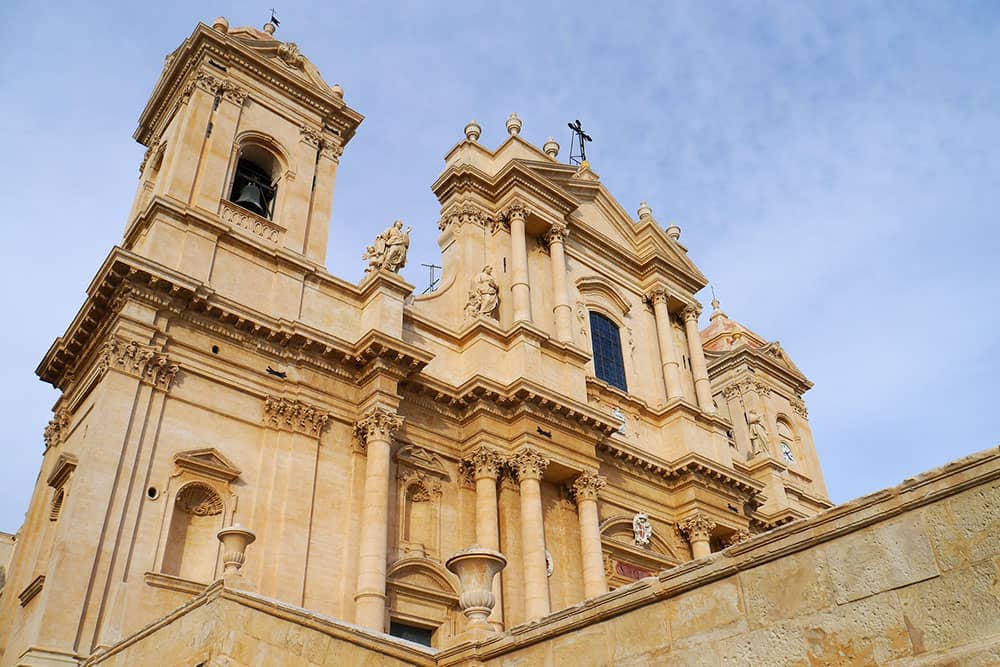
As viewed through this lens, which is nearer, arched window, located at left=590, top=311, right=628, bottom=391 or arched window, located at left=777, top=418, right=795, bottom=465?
arched window, located at left=590, top=311, right=628, bottom=391

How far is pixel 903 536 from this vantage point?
538 cm

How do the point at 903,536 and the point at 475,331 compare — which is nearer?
the point at 903,536

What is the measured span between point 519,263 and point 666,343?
5984 mm

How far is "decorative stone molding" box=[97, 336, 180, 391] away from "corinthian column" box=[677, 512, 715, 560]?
13.0 metres

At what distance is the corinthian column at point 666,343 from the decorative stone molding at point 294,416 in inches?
442

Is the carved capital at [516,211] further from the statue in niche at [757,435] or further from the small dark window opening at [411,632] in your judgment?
the statue in niche at [757,435]

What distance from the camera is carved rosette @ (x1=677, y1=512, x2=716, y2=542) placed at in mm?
21359

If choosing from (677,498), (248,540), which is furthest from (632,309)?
(248,540)

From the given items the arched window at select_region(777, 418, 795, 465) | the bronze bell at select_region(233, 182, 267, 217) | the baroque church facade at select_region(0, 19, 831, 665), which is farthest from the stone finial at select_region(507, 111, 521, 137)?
the arched window at select_region(777, 418, 795, 465)

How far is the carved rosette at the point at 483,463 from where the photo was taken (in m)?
17.8

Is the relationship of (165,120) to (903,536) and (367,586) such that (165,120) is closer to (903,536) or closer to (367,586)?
(367,586)

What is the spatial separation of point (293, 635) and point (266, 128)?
1442cm

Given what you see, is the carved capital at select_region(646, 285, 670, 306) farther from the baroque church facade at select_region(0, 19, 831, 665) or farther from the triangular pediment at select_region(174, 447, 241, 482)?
the triangular pediment at select_region(174, 447, 241, 482)

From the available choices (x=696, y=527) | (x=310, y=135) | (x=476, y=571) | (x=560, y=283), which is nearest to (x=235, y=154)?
(x=310, y=135)
